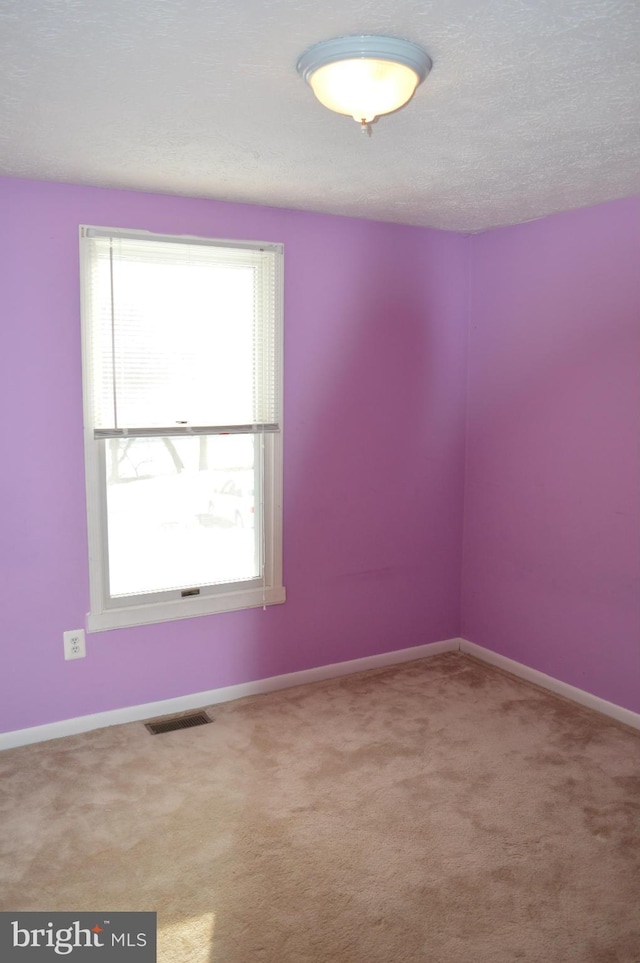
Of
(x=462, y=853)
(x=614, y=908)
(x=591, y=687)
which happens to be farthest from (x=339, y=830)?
(x=591, y=687)

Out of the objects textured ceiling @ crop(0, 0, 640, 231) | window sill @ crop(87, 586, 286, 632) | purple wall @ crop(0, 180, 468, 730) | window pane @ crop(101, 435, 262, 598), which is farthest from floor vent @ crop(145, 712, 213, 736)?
textured ceiling @ crop(0, 0, 640, 231)

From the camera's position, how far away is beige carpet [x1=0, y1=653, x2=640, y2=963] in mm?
2225

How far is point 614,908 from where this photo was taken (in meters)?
2.31

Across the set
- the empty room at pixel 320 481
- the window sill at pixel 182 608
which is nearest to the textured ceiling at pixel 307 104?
the empty room at pixel 320 481

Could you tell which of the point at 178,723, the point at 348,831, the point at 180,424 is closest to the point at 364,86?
the point at 180,424

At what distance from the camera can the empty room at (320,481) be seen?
2117mm

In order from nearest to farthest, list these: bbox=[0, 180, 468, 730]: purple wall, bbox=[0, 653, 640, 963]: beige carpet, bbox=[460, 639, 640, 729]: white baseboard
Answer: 1. bbox=[0, 653, 640, 963]: beige carpet
2. bbox=[0, 180, 468, 730]: purple wall
3. bbox=[460, 639, 640, 729]: white baseboard

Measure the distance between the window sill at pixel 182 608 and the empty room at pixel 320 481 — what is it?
1cm

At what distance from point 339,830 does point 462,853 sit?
44 centimetres

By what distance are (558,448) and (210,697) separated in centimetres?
212

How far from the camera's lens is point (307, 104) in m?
2.21

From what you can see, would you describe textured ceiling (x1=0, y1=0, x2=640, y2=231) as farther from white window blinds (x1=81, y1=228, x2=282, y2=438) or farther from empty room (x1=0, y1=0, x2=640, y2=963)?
white window blinds (x1=81, y1=228, x2=282, y2=438)

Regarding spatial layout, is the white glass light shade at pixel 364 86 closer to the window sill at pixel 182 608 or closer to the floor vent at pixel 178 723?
the window sill at pixel 182 608

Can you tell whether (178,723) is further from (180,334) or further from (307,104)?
(307,104)
